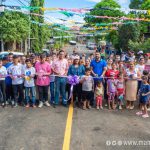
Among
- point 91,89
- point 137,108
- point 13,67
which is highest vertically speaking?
point 13,67

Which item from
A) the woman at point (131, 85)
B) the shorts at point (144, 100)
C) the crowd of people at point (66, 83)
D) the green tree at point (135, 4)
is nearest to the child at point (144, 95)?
the shorts at point (144, 100)

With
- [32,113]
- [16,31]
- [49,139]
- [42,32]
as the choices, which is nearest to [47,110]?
[32,113]

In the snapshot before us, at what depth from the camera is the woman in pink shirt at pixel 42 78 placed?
11094 mm

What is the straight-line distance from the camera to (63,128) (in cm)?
845

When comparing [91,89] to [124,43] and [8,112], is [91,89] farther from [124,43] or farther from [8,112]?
[124,43]

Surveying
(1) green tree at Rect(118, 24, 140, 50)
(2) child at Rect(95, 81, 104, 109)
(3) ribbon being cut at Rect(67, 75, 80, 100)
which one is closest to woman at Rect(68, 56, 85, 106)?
(3) ribbon being cut at Rect(67, 75, 80, 100)

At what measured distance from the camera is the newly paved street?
23.6 ft

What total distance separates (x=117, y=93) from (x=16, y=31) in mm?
21312

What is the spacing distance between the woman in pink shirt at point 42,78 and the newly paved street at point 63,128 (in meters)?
0.69

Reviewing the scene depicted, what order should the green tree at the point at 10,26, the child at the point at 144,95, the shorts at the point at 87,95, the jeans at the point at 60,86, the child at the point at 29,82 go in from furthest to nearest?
the green tree at the point at 10,26 → the jeans at the point at 60,86 → the child at the point at 29,82 → the shorts at the point at 87,95 → the child at the point at 144,95

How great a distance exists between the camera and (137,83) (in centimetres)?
1151

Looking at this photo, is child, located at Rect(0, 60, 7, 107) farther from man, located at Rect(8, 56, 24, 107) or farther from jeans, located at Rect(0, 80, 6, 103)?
man, located at Rect(8, 56, 24, 107)

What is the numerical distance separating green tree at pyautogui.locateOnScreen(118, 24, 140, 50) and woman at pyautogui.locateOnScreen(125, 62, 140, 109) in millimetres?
30334

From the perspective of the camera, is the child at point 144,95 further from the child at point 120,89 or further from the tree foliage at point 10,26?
the tree foliage at point 10,26
